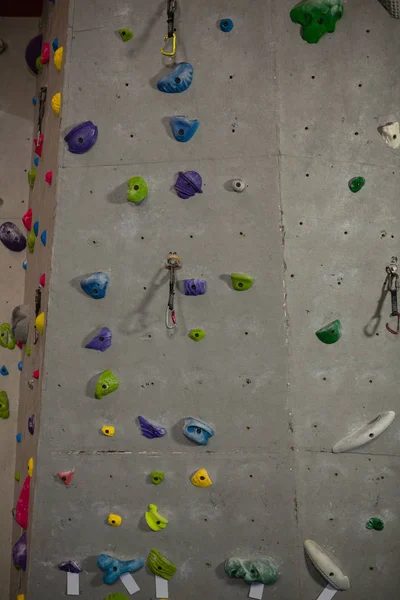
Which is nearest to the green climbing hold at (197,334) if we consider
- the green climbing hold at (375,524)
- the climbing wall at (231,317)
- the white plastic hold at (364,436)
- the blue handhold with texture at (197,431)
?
the climbing wall at (231,317)

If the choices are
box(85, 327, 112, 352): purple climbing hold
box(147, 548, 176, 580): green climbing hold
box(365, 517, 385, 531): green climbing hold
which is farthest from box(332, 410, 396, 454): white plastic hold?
box(85, 327, 112, 352): purple climbing hold

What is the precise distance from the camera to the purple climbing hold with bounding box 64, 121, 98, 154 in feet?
12.0

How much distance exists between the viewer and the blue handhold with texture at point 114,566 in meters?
3.54

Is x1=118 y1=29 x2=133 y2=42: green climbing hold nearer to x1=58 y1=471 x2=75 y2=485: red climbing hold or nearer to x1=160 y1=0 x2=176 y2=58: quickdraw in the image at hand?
x1=160 y1=0 x2=176 y2=58: quickdraw

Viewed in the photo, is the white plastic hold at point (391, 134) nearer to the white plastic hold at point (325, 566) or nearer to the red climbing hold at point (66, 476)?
the white plastic hold at point (325, 566)

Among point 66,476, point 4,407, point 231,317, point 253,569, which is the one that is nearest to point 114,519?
point 66,476

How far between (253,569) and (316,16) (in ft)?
8.09

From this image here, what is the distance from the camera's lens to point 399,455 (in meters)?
3.57

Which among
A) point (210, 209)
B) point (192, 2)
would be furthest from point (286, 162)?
point (192, 2)

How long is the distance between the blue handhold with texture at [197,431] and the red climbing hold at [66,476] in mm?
543

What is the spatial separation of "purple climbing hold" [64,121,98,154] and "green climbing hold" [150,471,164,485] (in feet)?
4.90

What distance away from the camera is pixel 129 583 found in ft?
11.8

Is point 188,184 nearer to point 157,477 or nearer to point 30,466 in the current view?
point 157,477

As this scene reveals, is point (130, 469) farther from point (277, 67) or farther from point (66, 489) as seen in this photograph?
point (277, 67)
